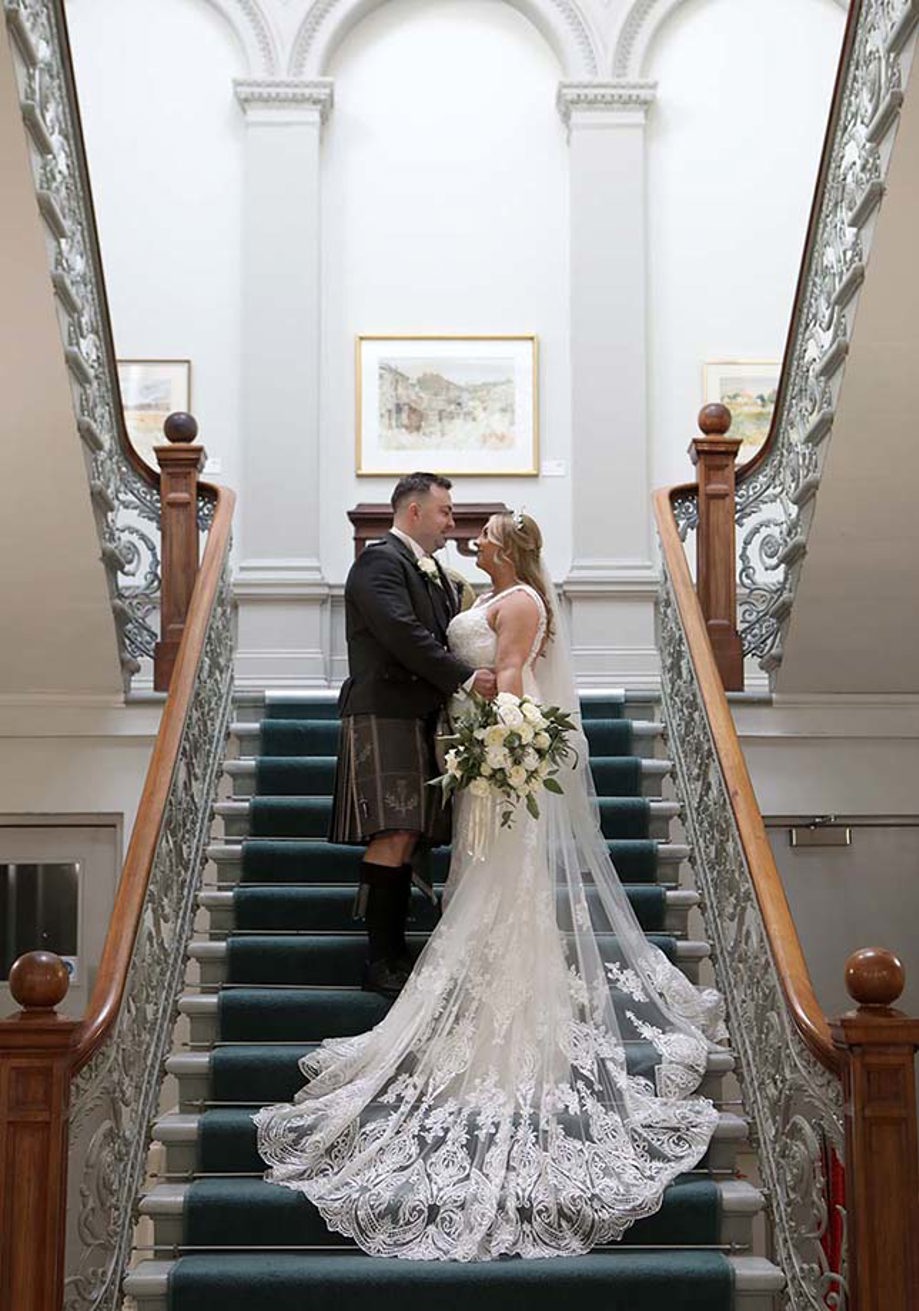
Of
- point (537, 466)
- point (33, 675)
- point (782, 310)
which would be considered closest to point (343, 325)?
point (537, 466)

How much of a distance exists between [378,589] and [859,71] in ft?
8.14

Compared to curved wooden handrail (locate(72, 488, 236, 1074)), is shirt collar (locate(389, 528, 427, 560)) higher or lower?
higher

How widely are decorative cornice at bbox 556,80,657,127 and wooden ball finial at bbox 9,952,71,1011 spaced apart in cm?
737

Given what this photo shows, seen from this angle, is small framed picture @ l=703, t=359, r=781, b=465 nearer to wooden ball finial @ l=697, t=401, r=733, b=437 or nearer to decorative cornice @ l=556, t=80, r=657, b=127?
decorative cornice @ l=556, t=80, r=657, b=127

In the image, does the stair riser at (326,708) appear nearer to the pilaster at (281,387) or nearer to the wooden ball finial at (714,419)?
the wooden ball finial at (714,419)

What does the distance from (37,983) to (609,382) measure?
21.7 feet

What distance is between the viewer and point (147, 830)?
205 inches

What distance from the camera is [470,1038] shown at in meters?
5.04

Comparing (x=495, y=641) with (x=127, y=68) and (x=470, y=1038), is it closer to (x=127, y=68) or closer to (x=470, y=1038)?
(x=470, y=1038)

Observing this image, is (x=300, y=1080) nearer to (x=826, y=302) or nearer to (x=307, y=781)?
(x=307, y=781)

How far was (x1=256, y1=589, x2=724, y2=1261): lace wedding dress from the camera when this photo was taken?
15.0ft

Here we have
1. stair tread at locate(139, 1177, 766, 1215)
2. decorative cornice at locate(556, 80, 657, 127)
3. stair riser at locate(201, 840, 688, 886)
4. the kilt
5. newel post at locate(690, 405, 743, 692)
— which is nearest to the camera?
stair tread at locate(139, 1177, 766, 1215)

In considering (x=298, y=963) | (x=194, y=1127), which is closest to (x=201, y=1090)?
(x=194, y=1127)

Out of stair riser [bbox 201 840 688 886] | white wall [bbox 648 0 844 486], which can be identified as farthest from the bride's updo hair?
white wall [bbox 648 0 844 486]
